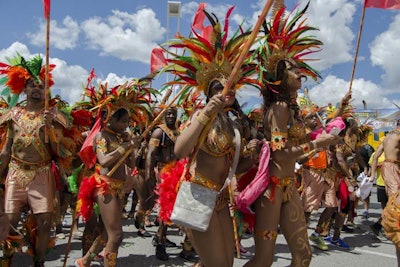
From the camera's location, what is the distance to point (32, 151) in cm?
458

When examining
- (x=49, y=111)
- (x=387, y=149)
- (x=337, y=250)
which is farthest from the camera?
(x=337, y=250)

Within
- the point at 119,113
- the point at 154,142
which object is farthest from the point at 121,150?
the point at 154,142

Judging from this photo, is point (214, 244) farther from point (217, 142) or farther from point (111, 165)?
point (111, 165)

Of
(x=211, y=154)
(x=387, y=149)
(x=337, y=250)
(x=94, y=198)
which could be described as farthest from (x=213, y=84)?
(x=337, y=250)

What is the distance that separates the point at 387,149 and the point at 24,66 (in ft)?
16.4

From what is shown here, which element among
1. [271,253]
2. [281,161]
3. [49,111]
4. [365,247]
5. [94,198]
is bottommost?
[365,247]

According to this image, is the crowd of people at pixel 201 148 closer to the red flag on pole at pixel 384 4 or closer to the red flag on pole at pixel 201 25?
the red flag on pole at pixel 201 25

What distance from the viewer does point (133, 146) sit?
404 centimetres

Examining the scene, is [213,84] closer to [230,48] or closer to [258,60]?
[230,48]

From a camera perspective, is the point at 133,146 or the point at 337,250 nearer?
the point at 133,146

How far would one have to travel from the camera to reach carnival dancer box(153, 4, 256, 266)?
109 inches

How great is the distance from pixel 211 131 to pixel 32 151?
259 centimetres

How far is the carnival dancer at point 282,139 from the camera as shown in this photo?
3275mm

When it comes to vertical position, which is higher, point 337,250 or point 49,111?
point 49,111
